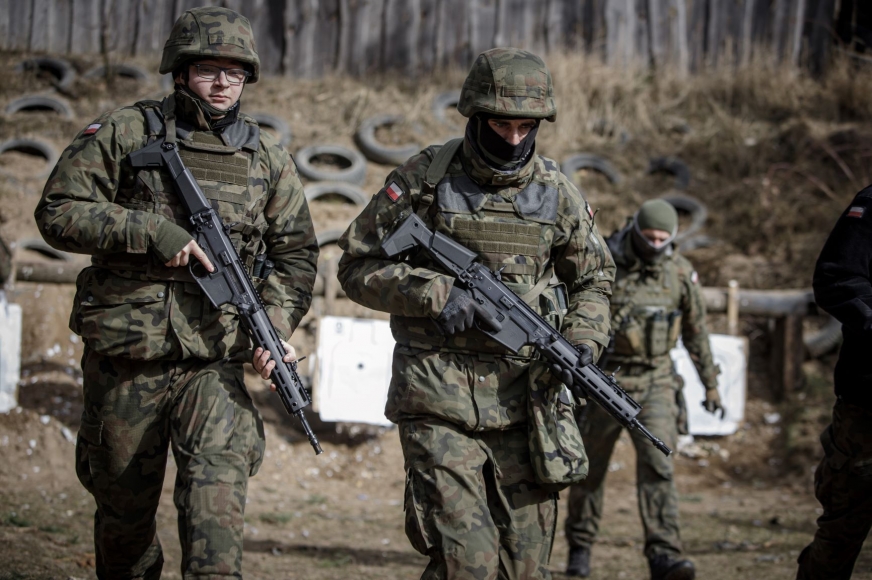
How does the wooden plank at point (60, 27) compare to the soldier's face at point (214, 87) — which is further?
the wooden plank at point (60, 27)

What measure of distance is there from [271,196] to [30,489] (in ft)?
14.4

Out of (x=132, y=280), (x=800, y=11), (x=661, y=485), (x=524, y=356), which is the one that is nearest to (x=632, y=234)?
(x=661, y=485)

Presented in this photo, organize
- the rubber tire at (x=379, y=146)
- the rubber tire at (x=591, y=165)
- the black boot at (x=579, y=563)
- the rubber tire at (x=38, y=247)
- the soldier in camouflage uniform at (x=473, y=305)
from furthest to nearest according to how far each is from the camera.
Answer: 1. the rubber tire at (x=591, y=165)
2. the rubber tire at (x=379, y=146)
3. the rubber tire at (x=38, y=247)
4. the black boot at (x=579, y=563)
5. the soldier in camouflage uniform at (x=473, y=305)

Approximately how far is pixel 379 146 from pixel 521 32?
329 centimetres

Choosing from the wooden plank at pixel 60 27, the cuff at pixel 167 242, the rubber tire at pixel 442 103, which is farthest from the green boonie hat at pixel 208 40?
the wooden plank at pixel 60 27

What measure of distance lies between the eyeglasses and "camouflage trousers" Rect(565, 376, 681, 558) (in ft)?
10.4

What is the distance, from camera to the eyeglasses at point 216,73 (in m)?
3.84

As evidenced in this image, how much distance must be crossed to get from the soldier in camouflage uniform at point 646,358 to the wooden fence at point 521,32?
8.20 metres

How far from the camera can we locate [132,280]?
3.77 m

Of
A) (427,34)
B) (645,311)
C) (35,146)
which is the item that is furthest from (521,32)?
(645,311)

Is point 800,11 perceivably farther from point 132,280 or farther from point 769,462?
point 132,280

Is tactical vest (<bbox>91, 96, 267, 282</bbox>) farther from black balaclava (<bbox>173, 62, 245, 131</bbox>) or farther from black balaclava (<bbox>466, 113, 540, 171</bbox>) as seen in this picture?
black balaclava (<bbox>466, 113, 540, 171</bbox>)

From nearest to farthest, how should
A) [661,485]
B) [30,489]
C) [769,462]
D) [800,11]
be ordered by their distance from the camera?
[661,485]
[30,489]
[769,462]
[800,11]

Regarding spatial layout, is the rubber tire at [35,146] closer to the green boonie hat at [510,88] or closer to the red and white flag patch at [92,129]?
the red and white flag patch at [92,129]
